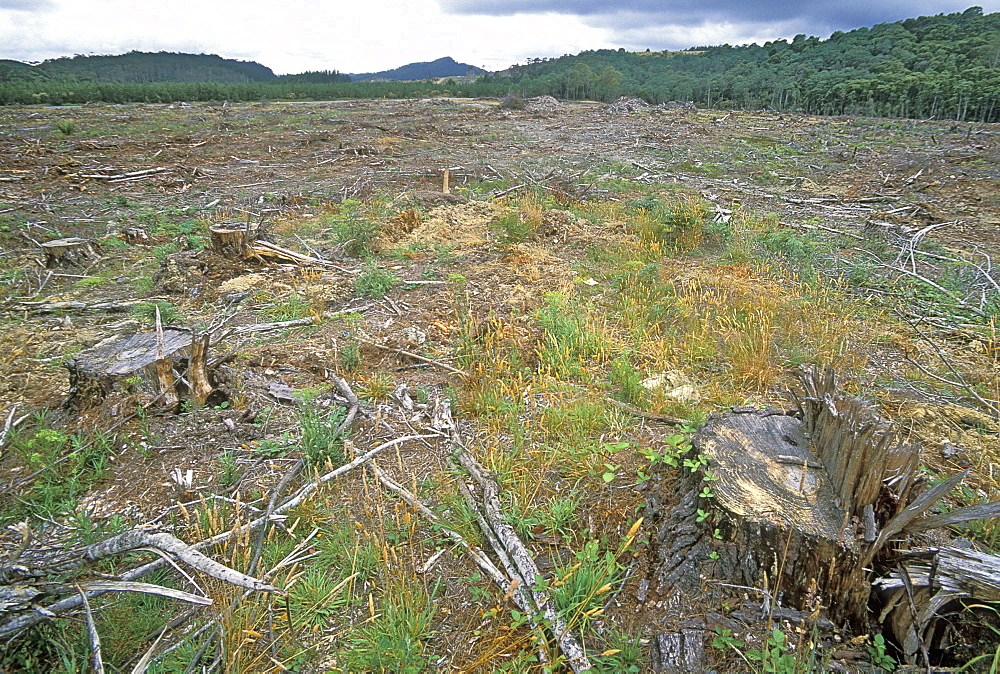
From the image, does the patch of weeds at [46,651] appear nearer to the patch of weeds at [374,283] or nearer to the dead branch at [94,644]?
the dead branch at [94,644]

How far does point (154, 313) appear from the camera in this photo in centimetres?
544

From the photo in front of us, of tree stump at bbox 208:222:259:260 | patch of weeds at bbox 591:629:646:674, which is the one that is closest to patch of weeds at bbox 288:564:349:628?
patch of weeds at bbox 591:629:646:674

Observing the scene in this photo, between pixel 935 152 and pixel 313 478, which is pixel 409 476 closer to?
pixel 313 478

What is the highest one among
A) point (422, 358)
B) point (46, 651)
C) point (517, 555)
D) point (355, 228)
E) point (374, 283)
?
point (355, 228)

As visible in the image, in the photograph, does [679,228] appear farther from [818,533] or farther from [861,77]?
[861,77]

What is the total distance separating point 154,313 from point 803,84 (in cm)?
5826

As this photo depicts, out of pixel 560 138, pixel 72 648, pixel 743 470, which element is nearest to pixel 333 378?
pixel 72 648

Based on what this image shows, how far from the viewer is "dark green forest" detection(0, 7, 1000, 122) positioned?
33.3m

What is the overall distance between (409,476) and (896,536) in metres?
2.60

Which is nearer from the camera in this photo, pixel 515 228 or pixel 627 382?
pixel 627 382

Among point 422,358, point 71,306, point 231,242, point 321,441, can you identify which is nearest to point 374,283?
point 422,358

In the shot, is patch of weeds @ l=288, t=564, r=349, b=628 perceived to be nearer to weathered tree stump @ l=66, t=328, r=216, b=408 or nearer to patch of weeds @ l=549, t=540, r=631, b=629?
patch of weeds @ l=549, t=540, r=631, b=629

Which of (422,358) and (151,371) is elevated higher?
(151,371)

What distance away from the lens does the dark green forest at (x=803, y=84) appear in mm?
33344
